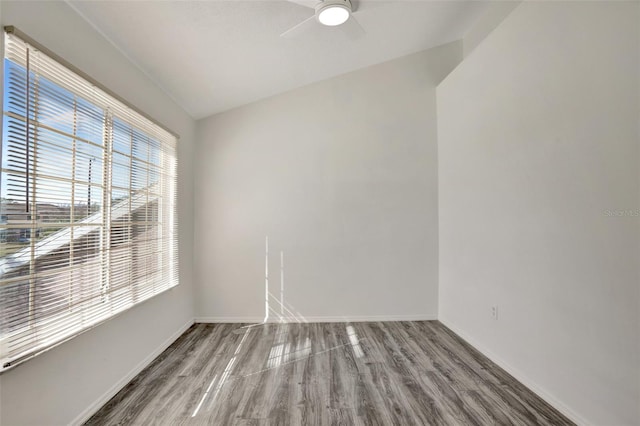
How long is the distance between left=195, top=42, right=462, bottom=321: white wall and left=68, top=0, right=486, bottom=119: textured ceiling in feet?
1.19

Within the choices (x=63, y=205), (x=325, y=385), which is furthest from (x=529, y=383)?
(x=63, y=205)

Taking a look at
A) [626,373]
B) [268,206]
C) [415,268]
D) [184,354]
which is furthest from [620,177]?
[184,354]

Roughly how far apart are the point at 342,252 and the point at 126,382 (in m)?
2.28

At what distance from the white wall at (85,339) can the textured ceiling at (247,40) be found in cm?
14

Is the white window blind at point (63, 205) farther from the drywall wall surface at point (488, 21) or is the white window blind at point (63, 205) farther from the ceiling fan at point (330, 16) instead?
the drywall wall surface at point (488, 21)

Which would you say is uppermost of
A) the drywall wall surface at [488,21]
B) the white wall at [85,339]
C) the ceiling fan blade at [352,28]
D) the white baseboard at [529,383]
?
the drywall wall surface at [488,21]

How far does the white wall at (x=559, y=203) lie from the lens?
150cm

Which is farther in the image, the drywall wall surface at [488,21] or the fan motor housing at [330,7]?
the drywall wall surface at [488,21]

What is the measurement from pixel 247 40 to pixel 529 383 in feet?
11.0

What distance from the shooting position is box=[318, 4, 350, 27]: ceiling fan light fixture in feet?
6.42

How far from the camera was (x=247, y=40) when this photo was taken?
236 cm

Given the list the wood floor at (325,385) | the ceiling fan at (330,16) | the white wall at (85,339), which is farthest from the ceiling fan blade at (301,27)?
the wood floor at (325,385)

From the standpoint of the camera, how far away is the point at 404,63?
11.6ft

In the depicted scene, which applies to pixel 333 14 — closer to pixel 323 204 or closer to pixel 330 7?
pixel 330 7
